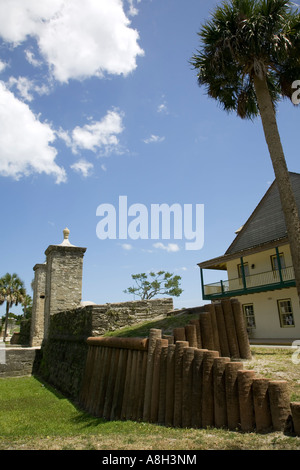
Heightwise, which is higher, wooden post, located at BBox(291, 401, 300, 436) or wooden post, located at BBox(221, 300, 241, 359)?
wooden post, located at BBox(221, 300, 241, 359)

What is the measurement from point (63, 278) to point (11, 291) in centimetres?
2252

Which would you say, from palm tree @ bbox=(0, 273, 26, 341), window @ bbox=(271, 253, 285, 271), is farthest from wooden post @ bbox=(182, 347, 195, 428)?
palm tree @ bbox=(0, 273, 26, 341)

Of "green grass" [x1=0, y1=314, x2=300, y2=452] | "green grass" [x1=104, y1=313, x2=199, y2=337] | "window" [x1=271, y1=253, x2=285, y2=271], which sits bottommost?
"green grass" [x1=0, y1=314, x2=300, y2=452]

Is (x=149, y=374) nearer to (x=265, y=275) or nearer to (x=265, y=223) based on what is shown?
(x=265, y=275)

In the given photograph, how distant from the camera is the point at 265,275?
1927cm

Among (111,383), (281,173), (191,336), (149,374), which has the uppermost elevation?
(281,173)

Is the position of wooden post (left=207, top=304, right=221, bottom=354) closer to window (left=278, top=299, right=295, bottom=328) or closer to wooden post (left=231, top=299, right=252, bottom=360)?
wooden post (left=231, top=299, right=252, bottom=360)

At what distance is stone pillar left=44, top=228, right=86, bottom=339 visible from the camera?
1686cm

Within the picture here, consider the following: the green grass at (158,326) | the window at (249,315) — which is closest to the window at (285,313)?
the window at (249,315)

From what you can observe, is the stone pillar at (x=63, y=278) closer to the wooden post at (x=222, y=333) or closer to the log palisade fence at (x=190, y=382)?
the log palisade fence at (x=190, y=382)

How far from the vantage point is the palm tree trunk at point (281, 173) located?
7.75 metres

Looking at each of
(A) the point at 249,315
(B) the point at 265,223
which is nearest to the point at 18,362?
(A) the point at 249,315

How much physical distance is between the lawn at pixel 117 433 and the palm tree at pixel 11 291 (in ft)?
93.6
